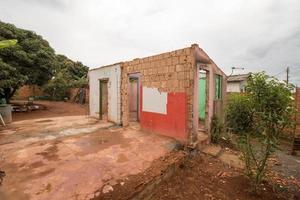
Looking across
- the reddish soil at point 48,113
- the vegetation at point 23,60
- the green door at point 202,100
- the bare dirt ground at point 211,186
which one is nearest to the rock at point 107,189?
the bare dirt ground at point 211,186

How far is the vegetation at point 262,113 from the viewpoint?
3086 mm

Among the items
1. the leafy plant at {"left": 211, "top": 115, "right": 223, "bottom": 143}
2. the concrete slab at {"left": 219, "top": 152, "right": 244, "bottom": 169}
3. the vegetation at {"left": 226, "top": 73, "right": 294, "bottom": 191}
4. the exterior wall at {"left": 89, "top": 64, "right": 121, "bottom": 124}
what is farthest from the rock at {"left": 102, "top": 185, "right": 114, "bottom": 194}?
the exterior wall at {"left": 89, "top": 64, "right": 121, "bottom": 124}

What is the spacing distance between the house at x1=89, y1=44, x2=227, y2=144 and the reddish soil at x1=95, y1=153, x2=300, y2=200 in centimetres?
118

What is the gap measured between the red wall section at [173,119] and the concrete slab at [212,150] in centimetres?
84

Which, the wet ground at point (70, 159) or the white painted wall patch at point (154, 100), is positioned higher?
the white painted wall patch at point (154, 100)

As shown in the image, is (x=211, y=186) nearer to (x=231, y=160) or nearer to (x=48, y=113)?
(x=231, y=160)

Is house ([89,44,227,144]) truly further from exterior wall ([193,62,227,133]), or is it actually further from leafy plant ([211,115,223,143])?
leafy plant ([211,115,223,143])

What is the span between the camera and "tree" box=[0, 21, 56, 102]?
380 inches

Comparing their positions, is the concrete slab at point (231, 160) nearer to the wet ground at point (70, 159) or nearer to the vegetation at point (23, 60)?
the wet ground at point (70, 159)

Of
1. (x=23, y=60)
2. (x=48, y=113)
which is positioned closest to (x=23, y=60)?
(x=23, y=60)

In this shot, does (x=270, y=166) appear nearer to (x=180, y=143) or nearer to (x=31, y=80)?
(x=180, y=143)

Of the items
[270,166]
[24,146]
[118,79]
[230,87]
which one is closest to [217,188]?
[270,166]

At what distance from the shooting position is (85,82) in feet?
63.3

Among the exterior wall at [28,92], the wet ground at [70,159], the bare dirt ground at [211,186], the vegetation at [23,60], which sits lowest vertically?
the bare dirt ground at [211,186]
